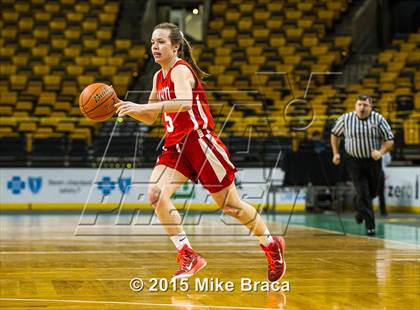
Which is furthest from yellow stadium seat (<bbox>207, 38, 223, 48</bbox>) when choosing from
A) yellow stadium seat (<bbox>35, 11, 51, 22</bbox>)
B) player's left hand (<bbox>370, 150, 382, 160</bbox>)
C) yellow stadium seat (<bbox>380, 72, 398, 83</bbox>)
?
player's left hand (<bbox>370, 150, 382, 160</bbox>)

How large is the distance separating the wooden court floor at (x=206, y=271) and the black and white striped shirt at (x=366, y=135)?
1.12 m

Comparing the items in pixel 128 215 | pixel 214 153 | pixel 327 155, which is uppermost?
pixel 214 153

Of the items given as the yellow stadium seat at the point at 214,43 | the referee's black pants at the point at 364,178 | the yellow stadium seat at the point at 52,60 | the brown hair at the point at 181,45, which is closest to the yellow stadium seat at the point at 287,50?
the yellow stadium seat at the point at 214,43

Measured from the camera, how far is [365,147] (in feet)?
35.7

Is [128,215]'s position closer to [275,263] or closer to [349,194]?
[349,194]

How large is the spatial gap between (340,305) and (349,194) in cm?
1327

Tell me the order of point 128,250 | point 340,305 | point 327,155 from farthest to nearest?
point 327,155 → point 128,250 → point 340,305

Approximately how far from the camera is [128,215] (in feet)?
54.4

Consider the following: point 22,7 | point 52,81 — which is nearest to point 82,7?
point 22,7

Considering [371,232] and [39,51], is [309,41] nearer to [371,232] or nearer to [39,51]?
[39,51]

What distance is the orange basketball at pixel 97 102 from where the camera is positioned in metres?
5.67

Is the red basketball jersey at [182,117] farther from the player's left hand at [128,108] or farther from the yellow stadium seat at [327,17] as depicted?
the yellow stadium seat at [327,17]

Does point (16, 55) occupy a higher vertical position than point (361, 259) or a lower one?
higher

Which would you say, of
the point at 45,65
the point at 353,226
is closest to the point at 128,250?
the point at 353,226
